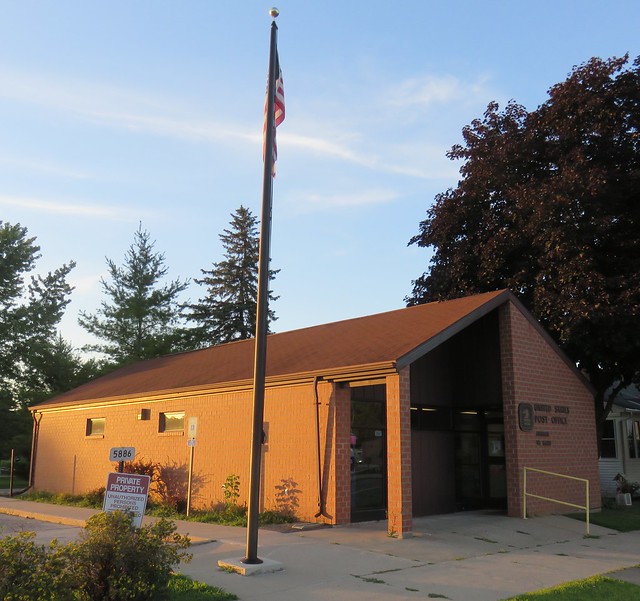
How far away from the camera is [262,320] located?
9.55 m

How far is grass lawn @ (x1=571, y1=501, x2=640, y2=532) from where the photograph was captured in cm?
1476

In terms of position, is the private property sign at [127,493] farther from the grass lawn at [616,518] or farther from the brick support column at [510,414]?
the grass lawn at [616,518]

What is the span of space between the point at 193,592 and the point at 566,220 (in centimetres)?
1545

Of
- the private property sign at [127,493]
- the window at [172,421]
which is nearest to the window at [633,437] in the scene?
the window at [172,421]

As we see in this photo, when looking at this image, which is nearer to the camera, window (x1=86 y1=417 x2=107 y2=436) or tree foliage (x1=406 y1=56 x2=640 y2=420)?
tree foliage (x1=406 y1=56 x2=640 y2=420)

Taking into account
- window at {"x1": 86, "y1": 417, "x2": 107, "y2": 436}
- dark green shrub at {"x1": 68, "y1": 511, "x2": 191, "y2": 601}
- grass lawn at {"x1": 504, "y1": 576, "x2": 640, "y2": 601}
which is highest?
window at {"x1": 86, "y1": 417, "x2": 107, "y2": 436}

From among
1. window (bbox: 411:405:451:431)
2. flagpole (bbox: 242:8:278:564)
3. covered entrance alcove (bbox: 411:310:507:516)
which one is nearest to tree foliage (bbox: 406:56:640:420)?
covered entrance alcove (bbox: 411:310:507:516)

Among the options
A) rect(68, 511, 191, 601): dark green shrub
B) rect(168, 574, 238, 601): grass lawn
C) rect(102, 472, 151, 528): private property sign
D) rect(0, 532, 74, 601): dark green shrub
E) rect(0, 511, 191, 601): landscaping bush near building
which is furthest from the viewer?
rect(102, 472, 151, 528): private property sign

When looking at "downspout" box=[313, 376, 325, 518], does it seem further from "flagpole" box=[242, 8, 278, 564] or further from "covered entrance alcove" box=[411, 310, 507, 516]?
"flagpole" box=[242, 8, 278, 564]

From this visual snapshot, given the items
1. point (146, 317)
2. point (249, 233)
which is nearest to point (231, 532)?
point (146, 317)

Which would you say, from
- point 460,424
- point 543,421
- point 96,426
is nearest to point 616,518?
point 543,421

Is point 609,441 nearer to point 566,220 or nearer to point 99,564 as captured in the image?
point 566,220

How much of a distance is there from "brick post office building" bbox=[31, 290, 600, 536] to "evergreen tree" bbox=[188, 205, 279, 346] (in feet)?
106

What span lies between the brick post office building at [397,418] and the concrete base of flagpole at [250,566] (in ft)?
11.2
